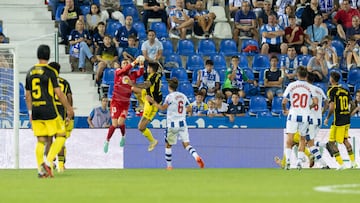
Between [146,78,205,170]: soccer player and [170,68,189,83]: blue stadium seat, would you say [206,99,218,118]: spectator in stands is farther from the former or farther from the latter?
[146,78,205,170]: soccer player

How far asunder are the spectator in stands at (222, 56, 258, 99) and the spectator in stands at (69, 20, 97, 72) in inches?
132

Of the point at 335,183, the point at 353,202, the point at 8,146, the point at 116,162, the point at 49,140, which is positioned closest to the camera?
the point at 353,202

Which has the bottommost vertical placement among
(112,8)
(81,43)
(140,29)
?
(81,43)

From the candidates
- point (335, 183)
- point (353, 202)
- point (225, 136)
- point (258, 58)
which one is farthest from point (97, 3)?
point (353, 202)

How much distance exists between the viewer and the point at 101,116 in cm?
2305

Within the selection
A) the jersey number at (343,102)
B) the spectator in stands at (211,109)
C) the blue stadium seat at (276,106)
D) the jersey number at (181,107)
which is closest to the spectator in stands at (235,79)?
the blue stadium seat at (276,106)

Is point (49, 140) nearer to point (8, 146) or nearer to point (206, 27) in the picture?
point (8, 146)

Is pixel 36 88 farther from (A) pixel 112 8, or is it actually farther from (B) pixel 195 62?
(A) pixel 112 8

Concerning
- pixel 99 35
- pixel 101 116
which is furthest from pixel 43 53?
pixel 99 35

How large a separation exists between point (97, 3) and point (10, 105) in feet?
21.2

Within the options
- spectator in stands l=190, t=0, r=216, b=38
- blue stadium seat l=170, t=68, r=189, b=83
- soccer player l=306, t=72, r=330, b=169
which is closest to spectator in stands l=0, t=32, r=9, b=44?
blue stadium seat l=170, t=68, r=189, b=83

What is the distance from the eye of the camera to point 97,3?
87.4 ft

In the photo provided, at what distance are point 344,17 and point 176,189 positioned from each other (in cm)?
1606

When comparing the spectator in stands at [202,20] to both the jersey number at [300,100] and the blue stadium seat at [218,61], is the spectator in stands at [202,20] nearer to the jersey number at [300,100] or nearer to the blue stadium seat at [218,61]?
the blue stadium seat at [218,61]
